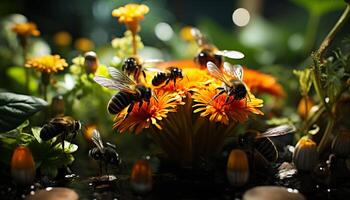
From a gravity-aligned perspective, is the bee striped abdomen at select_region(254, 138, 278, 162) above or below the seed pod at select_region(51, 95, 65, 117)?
below

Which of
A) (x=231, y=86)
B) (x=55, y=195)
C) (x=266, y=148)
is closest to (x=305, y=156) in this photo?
(x=266, y=148)

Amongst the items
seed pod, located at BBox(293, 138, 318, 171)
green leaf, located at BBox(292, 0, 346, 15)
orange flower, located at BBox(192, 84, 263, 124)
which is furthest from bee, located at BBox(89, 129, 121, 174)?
green leaf, located at BBox(292, 0, 346, 15)

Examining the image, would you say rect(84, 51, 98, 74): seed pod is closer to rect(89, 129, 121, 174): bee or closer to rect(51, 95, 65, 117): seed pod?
rect(51, 95, 65, 117): seed pod

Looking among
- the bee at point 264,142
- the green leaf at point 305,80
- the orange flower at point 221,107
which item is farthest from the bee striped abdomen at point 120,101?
the green leaf at point 305,80

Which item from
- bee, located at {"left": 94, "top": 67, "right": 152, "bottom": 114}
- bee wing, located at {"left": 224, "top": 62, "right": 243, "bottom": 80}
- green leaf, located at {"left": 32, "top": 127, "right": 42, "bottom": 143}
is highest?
bee wing, located at {"left": 224, "top": 62, "right": 243, "bottom": 80}

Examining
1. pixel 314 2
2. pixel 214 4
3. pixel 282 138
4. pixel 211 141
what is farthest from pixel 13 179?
pixel 214 4

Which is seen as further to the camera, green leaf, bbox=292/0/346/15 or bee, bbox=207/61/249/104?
green leaf, bbox=292/0/346/15

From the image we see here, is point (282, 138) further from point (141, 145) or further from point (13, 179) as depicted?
point (13, 179)
